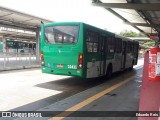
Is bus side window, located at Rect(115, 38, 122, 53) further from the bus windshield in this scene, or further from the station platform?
the station platform

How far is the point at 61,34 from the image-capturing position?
11.0 metres

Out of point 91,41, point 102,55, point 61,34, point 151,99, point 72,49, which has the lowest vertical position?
point 151,99

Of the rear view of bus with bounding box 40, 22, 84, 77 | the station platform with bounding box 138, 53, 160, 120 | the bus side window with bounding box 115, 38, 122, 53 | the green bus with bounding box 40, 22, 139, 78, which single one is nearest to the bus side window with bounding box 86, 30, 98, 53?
the green bus with bounding box 40, 22, 139, 78

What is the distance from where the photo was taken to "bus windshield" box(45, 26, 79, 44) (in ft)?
34.9

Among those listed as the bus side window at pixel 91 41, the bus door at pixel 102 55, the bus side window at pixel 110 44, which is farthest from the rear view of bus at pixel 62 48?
the bus side window at pixel 110 44

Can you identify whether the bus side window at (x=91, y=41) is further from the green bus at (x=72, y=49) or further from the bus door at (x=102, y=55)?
the bus door at (x=102, y=55)

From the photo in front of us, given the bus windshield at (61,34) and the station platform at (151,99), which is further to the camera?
the bus windshield at (61,34)

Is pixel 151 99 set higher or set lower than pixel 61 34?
lower

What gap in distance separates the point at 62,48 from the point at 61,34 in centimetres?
63

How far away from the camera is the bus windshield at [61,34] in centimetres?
1065

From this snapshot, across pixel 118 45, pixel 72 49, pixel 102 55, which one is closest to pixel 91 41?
pixel 72 49

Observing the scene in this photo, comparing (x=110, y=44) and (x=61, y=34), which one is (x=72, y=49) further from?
(x=110, y=44)

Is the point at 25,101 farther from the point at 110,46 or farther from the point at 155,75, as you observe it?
the point at 110,46

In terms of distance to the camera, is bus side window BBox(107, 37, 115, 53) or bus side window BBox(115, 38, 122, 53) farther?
bus side window BBox(115, 38, 122, 53)
